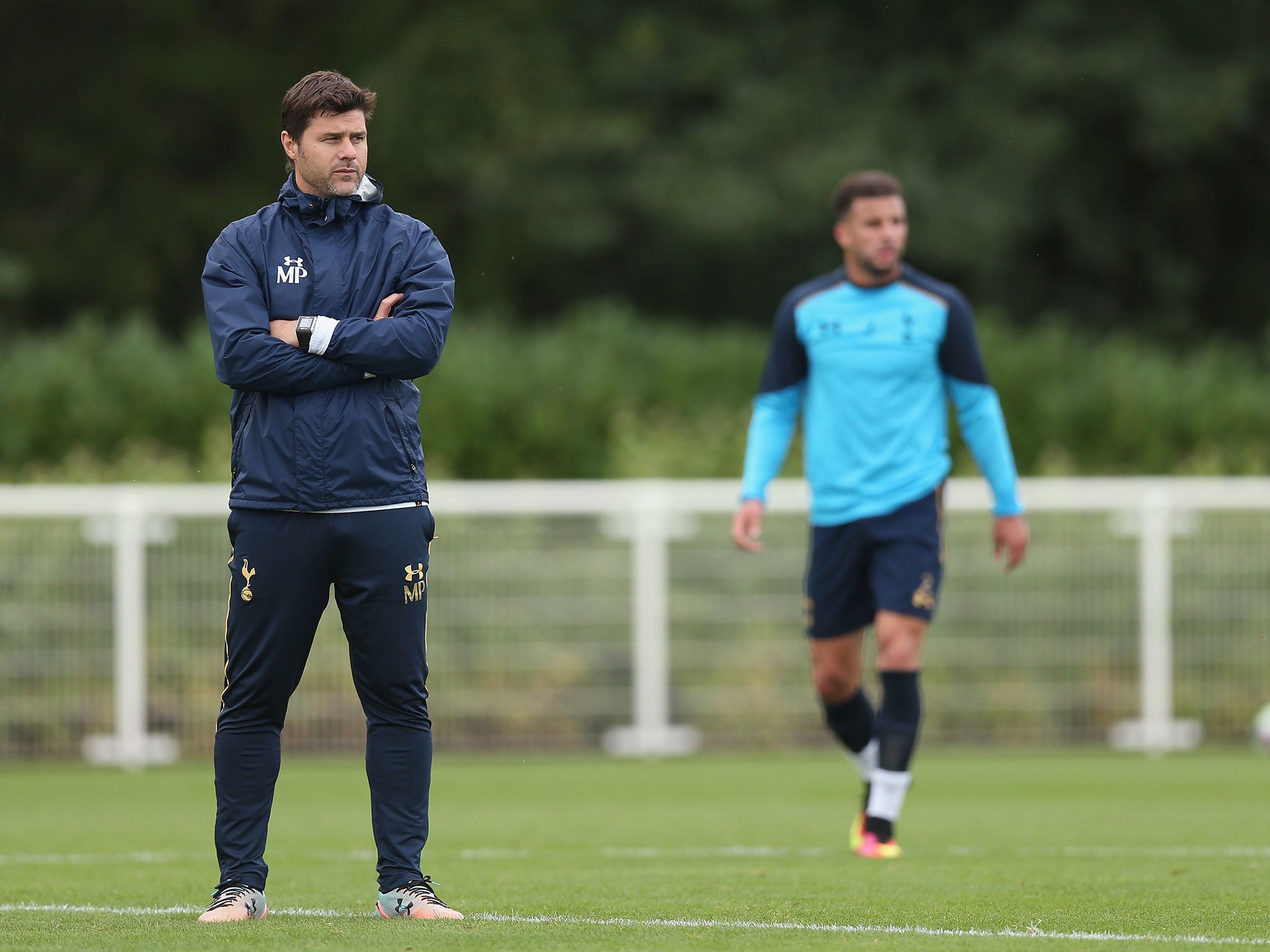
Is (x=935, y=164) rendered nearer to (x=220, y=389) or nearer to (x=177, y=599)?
(x=220, y=389)

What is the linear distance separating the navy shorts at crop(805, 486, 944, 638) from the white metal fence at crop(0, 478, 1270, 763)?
4.71 m

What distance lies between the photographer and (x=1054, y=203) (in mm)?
23188

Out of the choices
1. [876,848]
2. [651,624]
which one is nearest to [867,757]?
[876,848]

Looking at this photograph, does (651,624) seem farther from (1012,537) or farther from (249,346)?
(249,346)

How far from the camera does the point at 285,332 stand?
4.91 m

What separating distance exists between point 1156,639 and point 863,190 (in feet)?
18.8

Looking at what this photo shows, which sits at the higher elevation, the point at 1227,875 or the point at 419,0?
the point at 419,0

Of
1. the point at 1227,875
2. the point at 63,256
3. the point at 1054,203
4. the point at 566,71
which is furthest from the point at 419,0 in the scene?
the point at 1227,875

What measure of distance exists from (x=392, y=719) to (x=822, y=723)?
7153 mm

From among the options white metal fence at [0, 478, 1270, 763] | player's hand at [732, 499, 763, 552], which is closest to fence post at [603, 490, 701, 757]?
white metal fence at [0, 478, 1270, 763]

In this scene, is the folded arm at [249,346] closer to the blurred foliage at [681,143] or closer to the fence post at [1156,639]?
the fence post at [1156,639]

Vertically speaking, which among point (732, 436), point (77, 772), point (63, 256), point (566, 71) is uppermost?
point (566, 71)

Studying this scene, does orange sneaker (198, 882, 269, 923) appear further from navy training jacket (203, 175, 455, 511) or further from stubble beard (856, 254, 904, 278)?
stubble beard (856, 254, 904, 278)

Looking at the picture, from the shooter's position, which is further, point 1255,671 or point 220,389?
point 220,389
